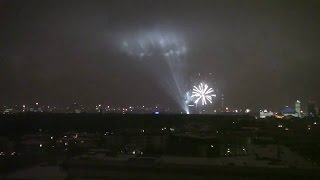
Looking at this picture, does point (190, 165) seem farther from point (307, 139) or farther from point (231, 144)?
point (307, 139)

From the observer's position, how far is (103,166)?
9.55 meters

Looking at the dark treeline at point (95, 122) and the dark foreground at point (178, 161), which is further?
the dark treeline at point (95, 122)

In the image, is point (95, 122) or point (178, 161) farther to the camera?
point (95, 122)

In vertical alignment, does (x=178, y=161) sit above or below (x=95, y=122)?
below

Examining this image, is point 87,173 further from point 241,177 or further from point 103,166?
point 241,177

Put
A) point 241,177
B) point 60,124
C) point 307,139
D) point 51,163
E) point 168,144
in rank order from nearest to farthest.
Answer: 1. point 241,177
2. point 51,163
3. point 168,144
4. point 307,139
5. point 60,124

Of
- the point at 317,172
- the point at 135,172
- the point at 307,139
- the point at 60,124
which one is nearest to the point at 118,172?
the point at 135,172

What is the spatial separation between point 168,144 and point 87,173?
4.76 meters

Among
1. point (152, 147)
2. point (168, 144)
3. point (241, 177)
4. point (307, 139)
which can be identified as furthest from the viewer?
point (307, 139)

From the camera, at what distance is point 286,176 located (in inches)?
359

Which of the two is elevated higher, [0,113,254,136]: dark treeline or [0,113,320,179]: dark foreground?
[0,113,254,136]: dark treeline

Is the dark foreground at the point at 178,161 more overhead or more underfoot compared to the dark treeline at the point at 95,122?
more underfoot

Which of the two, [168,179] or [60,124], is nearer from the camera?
[168,179]

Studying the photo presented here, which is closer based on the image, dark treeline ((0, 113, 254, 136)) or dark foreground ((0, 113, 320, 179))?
dark foreground ((0, 113, 320, 179))
